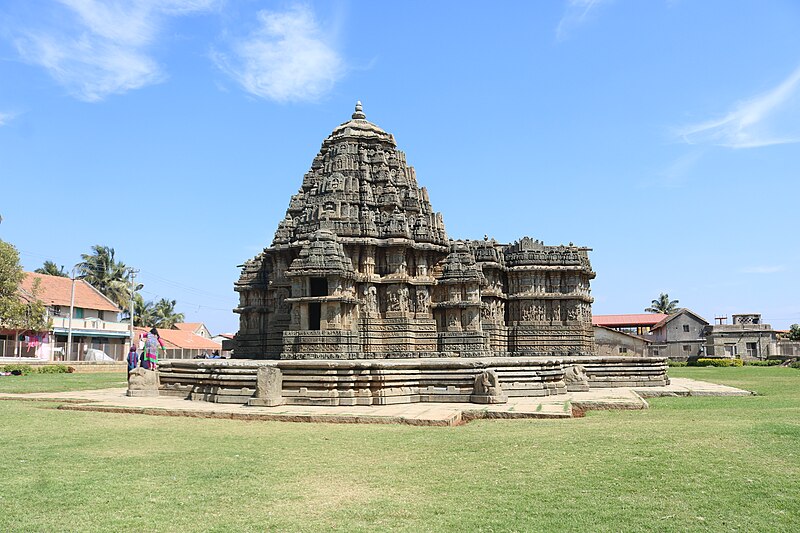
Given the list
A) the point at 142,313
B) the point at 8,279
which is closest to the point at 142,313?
the point at 142,313

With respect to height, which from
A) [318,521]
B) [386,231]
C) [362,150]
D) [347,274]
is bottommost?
[318,521]

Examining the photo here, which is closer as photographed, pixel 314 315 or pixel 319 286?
pixel 314 315

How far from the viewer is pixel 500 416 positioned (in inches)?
551

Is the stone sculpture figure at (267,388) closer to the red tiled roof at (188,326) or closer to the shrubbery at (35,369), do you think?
the shrubbery at (35,369)

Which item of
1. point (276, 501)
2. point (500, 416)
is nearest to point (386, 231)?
point (500, 416)

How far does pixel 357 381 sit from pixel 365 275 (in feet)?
34.1

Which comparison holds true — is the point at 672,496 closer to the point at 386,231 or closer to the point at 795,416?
the point at 795,416

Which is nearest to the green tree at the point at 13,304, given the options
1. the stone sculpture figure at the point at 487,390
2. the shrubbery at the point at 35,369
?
the shrubbery at the point at 35,369

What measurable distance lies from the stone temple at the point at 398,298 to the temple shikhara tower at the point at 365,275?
51mm

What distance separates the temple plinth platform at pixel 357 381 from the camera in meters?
16.0

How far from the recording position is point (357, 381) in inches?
639

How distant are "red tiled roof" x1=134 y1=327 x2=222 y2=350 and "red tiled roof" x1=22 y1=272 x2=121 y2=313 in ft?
14.8

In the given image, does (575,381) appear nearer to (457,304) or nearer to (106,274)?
(457,304)

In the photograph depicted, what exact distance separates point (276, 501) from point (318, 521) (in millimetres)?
860
